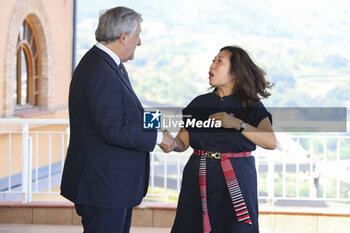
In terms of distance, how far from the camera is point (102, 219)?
200 centimetres

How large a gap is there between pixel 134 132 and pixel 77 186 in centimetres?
33

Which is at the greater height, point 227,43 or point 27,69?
point 227,43

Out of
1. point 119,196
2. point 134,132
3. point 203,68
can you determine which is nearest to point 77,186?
point 119,196

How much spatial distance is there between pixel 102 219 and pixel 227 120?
70 cm

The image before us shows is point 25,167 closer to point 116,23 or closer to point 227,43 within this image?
point 116,23

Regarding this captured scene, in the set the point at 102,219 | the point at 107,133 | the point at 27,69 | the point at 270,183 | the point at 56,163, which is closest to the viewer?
the point at 107,133

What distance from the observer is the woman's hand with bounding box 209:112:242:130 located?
2215 millimetres

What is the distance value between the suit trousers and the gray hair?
70cm

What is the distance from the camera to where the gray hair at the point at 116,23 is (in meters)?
1.96

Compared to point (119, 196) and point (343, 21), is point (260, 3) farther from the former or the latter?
point (119, 196)

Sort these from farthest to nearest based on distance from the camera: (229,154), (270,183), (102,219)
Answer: (270,183) < (229,154) < (102,219)

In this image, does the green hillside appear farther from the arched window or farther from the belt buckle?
the belt buckle

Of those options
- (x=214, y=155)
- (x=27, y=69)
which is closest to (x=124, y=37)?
(x=214, y=155)

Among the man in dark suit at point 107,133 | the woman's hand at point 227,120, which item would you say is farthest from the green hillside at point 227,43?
the man in dark suit at point 107,133
